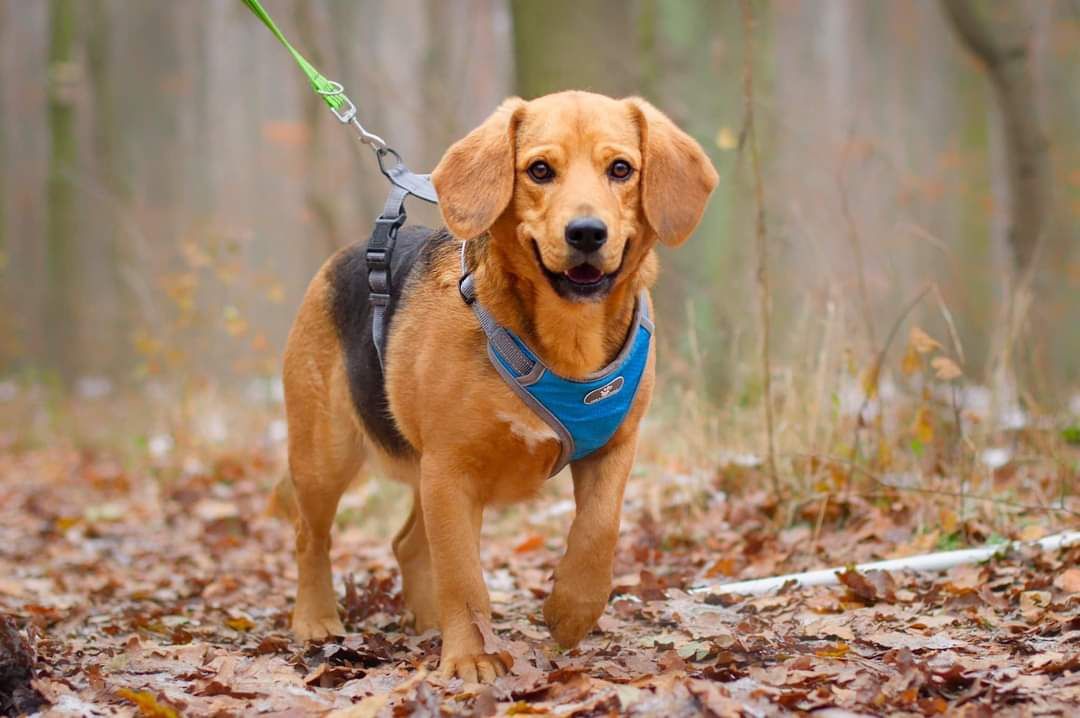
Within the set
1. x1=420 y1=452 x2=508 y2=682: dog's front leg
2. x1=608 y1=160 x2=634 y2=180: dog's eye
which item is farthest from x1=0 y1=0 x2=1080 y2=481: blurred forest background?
x1=420 y1=452 x2=508 y2=682: dog's front leg

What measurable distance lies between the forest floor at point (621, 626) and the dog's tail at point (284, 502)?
1.43 ft

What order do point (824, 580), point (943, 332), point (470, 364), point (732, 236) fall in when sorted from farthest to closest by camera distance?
1. point (732, 236)
2. point (943, 332)
3. point (824, 580)
4. point (470, 364)

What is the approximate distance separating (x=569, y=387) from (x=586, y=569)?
0.66m

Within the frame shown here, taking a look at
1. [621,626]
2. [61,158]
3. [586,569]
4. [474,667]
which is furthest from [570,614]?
[61,158]

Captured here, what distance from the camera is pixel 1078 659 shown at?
3.58m

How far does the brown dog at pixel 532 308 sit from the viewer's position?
155 inches

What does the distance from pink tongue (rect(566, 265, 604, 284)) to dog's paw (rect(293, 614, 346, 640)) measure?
7.03ft

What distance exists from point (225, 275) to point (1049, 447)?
7244mm

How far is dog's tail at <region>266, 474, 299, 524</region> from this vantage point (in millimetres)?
5777

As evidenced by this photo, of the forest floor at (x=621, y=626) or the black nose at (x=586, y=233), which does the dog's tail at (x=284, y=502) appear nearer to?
the forest floor at (x=621, y=626)

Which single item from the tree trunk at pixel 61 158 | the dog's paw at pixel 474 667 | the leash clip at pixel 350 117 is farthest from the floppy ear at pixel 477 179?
the tree trunk at pixel 61 158

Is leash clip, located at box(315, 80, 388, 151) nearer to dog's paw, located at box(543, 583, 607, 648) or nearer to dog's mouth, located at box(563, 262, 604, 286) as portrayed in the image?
dog's mouth, located at box(563, 262, 604, 286)

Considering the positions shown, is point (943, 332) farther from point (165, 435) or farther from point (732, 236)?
point (165, 435)

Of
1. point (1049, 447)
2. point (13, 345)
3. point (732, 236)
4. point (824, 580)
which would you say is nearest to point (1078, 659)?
point (824, 580)
